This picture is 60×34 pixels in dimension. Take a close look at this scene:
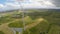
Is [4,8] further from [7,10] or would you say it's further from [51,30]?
[51,30]

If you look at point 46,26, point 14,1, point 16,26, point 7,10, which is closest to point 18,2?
point 14,1

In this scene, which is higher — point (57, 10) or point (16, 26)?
point (57, 10)

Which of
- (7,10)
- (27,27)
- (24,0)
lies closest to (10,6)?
(7,10)

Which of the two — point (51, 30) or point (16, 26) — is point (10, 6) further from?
point (51, 30)

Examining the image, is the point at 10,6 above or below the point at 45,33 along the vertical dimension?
above

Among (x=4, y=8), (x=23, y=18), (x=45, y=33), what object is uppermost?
(x=4, y=8)
